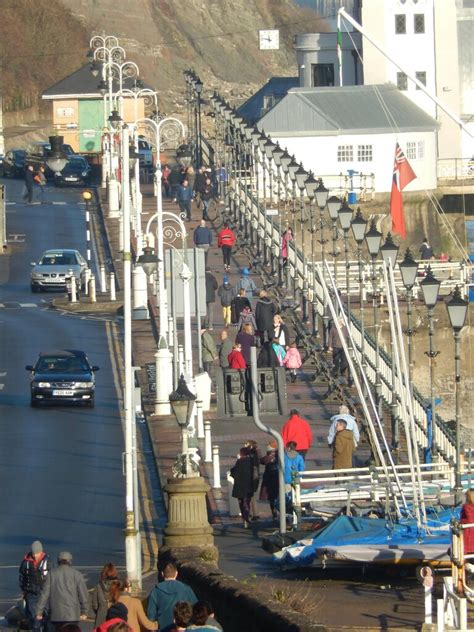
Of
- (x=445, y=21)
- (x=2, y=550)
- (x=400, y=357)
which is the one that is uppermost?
(x=445, y=21)

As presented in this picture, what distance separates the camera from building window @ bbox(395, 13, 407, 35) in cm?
10206

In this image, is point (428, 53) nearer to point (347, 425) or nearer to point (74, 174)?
point (74, 174)

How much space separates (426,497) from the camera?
27750mm

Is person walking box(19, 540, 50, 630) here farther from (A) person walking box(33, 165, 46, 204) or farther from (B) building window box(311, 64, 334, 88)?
(B) building window box(311, 64, 334, 88)

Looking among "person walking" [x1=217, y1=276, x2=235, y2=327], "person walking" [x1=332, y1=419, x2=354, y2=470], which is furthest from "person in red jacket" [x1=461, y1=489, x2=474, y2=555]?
"person walking" [x1=217, y1=276, x2=235, y2=327]

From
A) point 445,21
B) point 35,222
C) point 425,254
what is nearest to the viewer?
point 425,254

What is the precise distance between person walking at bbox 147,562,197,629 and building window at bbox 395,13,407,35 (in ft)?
281

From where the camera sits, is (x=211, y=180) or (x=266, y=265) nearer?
(x=266, y=265)

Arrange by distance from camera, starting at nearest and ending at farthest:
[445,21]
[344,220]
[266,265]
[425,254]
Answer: [344,220] → [266,265] → [425,254] → [445,21]

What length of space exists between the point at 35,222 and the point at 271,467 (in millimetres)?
46103

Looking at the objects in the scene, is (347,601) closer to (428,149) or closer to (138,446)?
(138,446)

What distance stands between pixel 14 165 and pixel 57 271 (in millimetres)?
32816

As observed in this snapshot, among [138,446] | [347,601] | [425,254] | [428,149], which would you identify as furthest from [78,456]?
[428,149]

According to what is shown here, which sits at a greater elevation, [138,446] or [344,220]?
[344,220]
